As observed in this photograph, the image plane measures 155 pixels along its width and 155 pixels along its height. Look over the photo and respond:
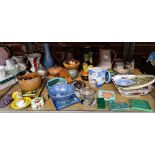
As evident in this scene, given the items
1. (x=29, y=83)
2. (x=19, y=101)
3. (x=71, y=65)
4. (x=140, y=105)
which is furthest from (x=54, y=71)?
(x=140, y=105)

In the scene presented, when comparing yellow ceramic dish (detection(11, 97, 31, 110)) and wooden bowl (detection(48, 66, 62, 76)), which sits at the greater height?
wooden bowl (detection(48, 66, 62, 76))

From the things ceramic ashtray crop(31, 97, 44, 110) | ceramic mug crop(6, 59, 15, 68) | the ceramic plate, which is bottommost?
ceramic ashtray crop(31, 97, 44, 110)

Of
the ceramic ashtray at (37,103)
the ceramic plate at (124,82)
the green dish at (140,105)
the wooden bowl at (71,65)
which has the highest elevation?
the wooden bowl at (71,65)

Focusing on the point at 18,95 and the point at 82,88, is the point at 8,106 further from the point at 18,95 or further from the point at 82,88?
the point at 82,88

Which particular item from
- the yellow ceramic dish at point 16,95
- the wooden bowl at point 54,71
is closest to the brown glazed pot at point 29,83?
the yellow ceramic dish at point 16,95

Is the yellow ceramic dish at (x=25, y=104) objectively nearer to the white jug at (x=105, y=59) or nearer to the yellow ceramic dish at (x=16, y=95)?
the yellow ceramic dish at (x=16, y=95)

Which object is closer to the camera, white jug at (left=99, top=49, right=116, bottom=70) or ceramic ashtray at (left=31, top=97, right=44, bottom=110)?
ceramic ashtray at (left=31, top=97, right=44, bottom=110)

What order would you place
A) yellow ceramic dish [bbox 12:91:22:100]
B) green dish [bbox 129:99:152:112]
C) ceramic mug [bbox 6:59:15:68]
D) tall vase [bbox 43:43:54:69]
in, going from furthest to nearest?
tall vase [bbox 43:43:54:69] → ceramic mug [bbox 6:59:15:68] → yellow ceramic dish [bbox 12:91:22:100] → green dish [bbox 129:99:152:112]

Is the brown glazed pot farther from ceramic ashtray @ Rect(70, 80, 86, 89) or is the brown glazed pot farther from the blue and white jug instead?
the blue and white jug

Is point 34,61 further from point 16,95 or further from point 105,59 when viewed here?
point 105,59

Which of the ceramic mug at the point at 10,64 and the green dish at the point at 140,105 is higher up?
the ceramic mug at the point at 10,64

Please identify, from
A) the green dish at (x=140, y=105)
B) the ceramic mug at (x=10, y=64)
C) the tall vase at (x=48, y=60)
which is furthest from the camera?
the tall vase at (x=48, y=60)

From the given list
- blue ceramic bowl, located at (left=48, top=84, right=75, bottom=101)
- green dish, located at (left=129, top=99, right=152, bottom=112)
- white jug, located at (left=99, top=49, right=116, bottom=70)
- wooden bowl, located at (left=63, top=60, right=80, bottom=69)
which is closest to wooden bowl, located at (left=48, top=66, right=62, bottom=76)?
wooden bowl, located at (left=63, top=60, right=80, bottom=69)
